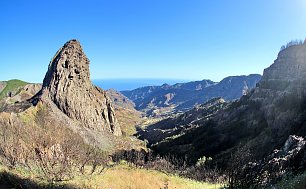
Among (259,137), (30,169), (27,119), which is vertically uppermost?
(30,169)

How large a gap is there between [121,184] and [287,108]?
571ft

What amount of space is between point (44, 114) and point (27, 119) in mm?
25146

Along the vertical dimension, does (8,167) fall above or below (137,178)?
above

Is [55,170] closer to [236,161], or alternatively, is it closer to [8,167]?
[8,167]

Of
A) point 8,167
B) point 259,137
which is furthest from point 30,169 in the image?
point 259,137

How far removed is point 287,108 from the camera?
598 ft

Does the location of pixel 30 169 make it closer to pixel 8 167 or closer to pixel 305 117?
pixel 8 167

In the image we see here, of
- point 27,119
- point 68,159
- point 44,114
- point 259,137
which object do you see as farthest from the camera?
point 44,114

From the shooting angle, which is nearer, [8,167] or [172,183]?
[8,167]

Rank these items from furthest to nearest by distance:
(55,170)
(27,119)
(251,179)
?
(27,119), (55,170), (251,179)

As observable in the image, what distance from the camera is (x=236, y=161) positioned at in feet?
75.7

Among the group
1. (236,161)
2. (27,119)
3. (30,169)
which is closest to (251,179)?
(236,161)

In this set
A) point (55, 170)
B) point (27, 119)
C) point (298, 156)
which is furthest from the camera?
point (27, 119)

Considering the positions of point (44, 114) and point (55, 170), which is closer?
point (55, 170)
